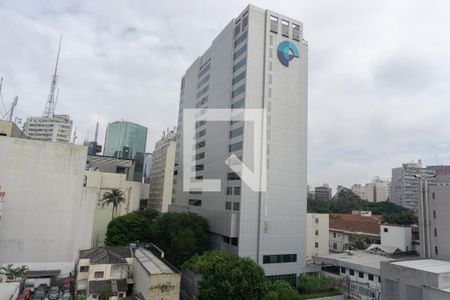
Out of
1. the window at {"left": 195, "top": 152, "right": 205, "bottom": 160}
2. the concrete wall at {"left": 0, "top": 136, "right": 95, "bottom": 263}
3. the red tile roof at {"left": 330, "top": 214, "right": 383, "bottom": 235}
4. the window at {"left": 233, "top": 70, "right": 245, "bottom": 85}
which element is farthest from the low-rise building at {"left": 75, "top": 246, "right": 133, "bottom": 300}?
the red tile roof at {"left": 330, "top": 214, "right": 383, "bottom": 235}

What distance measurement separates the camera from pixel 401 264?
30.2 meters

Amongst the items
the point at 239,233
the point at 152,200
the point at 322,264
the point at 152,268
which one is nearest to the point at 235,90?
the point at 239,233

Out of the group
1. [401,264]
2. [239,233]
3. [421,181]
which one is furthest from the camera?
[421,181]

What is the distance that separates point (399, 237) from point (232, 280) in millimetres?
32124

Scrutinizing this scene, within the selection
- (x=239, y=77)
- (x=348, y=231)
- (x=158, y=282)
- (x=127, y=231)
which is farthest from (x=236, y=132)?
(x=348, y=231)

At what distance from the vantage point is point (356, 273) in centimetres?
3641

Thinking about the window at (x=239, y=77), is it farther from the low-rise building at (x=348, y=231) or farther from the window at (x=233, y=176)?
the low-rise building at (x=348, y=231)

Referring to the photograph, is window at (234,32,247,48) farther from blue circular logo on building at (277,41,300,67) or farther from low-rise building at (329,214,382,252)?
low-rise building at (329,214,382,252)

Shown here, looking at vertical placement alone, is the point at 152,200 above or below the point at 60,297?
above

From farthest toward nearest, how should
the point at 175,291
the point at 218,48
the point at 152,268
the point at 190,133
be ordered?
the point at 190,133
the point at 218,48
the point at 152,268
the point at 175,291

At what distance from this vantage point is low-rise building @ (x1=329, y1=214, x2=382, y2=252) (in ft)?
173

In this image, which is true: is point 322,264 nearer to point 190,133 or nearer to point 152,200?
point 190,133

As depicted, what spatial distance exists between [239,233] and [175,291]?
11536 millimetres

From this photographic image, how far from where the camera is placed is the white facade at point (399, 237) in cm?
4359
